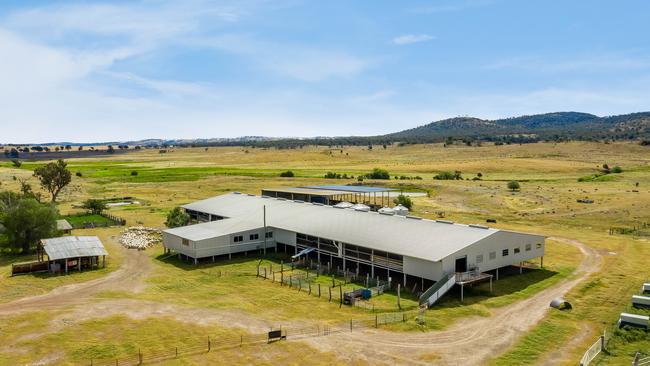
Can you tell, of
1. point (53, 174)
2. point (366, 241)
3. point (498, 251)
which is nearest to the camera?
point (498, 251)

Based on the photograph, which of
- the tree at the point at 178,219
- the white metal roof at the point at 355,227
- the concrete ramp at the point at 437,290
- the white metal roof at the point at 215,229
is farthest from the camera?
the tree at the point at 178,219

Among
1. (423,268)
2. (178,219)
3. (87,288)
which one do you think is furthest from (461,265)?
(178,219)

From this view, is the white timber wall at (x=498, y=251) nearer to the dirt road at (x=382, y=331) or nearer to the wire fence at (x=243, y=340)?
the dirt road at (x=382, y=331)

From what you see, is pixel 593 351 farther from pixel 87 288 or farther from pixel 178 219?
pixel 178 219

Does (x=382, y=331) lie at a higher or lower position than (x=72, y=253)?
lower

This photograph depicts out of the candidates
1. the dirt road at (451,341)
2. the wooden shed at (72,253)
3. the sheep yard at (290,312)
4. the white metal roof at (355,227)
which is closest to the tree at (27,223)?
the sheep yard at (290,312)

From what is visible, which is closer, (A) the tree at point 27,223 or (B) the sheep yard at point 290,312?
(B) the sheep yard at point 290,312

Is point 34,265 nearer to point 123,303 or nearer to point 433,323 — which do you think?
point 123,303
